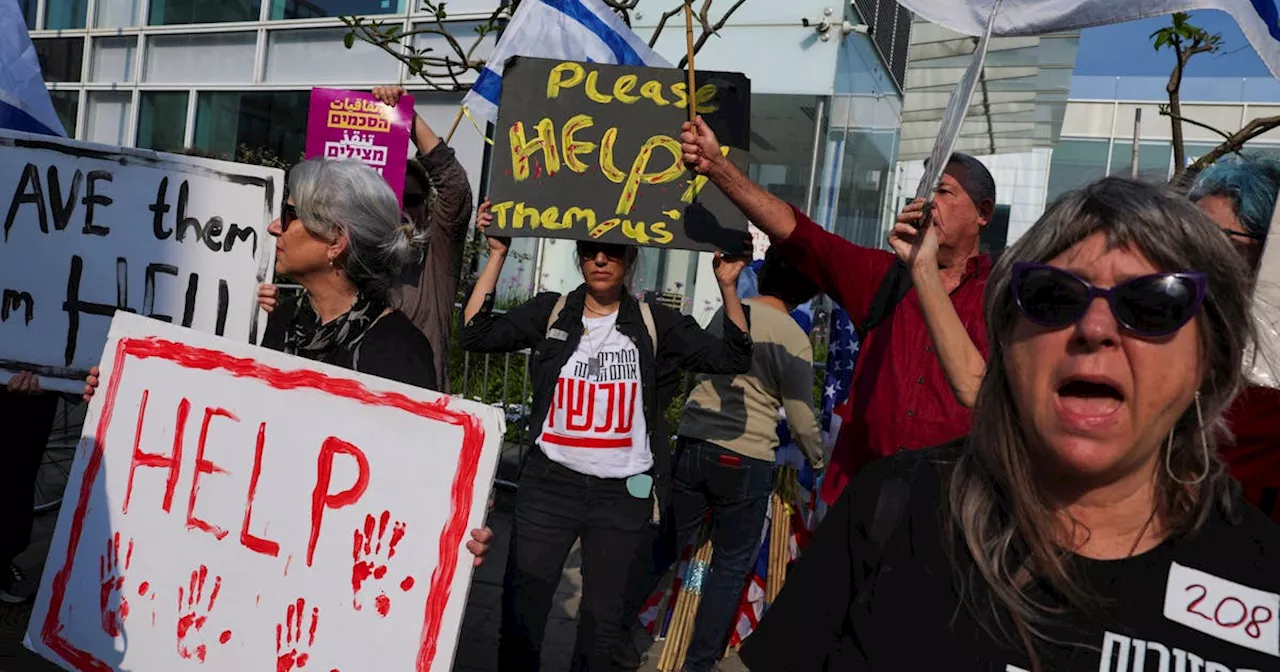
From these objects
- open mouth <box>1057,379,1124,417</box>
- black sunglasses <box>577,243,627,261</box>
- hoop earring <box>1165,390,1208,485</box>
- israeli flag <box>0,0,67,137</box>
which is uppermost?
israeli flag <box>0,0,67,137</box>

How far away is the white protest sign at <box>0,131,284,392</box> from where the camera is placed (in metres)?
2.97

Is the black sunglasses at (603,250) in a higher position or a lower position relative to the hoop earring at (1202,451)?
higher

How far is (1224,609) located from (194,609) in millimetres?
1947

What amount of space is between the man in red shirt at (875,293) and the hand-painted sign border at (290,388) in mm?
1144

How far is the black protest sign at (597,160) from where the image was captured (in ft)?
10.7

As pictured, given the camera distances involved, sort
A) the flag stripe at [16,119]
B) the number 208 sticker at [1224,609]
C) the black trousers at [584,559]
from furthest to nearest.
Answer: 1. the flag stripe at [16,119]
2. the black trousers at [584,559]
3. the number 208 sticker at [1224,609]

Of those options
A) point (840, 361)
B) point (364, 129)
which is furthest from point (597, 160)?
point (840, 361)

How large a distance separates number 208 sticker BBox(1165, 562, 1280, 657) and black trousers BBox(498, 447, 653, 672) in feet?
7.18

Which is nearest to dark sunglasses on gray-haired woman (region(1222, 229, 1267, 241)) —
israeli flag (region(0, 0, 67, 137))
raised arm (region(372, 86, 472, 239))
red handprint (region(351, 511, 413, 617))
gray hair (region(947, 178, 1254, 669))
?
gray hair (region(947, 178, 1254, 669))

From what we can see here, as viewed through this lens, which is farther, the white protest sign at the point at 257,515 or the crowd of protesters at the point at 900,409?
the white protest sign at the point at 257,515

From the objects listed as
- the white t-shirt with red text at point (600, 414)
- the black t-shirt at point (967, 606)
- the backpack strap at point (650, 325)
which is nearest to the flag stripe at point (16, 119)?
the white t-shirt with red text at point (600, 414)

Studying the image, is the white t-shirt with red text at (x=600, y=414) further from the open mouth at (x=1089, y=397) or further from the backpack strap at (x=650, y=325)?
the open mouth at (x=1089, y=397)

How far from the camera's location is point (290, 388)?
2115mm

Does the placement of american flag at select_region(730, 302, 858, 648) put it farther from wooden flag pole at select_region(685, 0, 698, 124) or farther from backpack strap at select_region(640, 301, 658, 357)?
wooden flag pole at select_region(685, 0, 698, 124)
